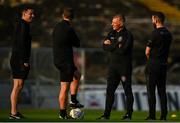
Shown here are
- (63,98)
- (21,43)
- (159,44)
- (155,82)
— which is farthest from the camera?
(155,82)

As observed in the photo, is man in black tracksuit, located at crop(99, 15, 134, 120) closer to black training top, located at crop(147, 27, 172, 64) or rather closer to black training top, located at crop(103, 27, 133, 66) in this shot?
black training top, located at crop(103, 27, 133, 66)

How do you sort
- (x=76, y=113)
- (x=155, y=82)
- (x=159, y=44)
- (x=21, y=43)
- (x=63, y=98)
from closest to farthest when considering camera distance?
(x=63, y=98)
(x=76, y=113)
(x=21, y=43)
(x=159, y=44)
(x=155, y=82)

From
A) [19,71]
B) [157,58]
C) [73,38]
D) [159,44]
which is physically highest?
[73,38]

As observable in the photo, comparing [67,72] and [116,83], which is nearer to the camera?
[67,72]

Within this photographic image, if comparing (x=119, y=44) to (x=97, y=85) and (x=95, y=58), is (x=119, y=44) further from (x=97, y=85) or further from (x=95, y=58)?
(x=95, y=58)

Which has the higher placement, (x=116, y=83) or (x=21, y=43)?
(x=21, y=43)

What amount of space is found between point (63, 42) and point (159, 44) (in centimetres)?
168

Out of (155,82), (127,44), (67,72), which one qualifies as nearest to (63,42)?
(67,72)

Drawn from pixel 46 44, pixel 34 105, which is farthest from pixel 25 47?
pixel 46 44

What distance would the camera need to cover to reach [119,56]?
13.5m

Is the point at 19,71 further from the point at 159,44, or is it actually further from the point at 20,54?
the point at 159,44

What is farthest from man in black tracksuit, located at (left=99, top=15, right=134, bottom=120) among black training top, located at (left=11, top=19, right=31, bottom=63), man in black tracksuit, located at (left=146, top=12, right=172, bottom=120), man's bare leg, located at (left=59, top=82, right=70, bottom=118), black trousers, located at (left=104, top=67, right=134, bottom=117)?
black training top, located at (left=11, top=19, right=31, bottom=63)

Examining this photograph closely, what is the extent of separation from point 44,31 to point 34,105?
7.13 metres

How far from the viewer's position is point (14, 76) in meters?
13.7
